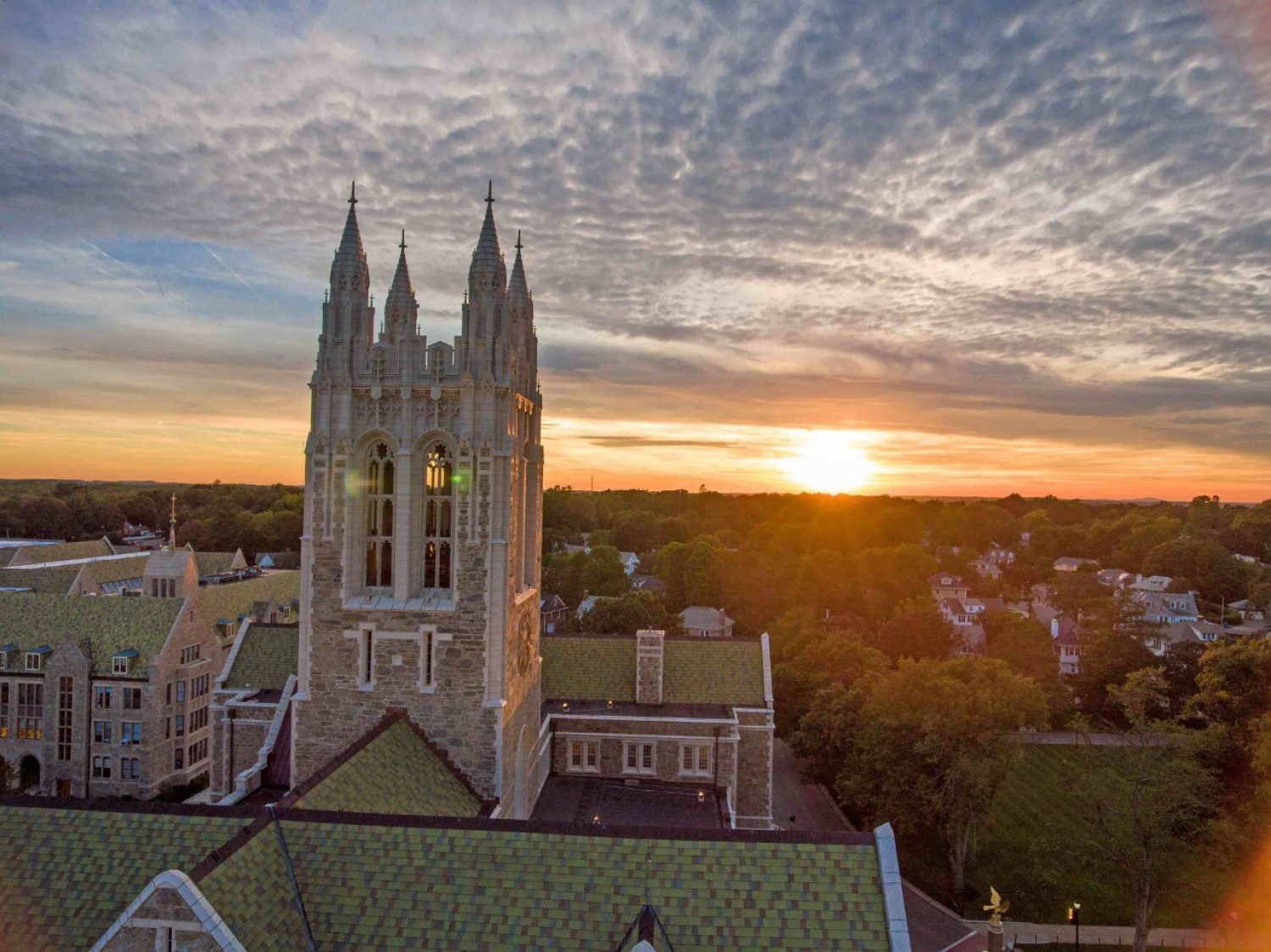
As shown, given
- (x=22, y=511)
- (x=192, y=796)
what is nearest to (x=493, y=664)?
(x=192, y=796)

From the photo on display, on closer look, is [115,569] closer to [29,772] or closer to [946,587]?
[29,772]

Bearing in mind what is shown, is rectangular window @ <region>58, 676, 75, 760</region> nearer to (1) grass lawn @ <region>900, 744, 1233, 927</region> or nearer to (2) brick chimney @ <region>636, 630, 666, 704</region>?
(2) brick chimney @ <region>636, 630, 666, 704</region>

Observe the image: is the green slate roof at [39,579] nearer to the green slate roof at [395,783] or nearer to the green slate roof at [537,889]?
the green slate roof at [395,783]

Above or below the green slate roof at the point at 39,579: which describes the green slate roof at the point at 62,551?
above

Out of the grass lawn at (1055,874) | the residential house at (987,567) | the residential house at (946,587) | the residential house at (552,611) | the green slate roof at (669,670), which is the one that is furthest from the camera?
the residential house at (987,567)

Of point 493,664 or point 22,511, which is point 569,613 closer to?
point 493,664

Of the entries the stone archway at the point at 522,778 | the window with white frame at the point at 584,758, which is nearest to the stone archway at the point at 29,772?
the window with white frame at the point at 584,758

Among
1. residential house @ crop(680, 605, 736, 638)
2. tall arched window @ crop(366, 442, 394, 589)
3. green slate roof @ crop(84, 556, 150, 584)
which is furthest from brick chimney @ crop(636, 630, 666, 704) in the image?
green slate roof @ crop(84, 556, 150, 584)

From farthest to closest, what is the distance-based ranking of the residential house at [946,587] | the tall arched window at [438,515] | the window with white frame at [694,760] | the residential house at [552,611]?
the residential house at [946,587] → the residential house at [552,611] → the window with white frame at [694,760] → the tall arched window at [438,515]
